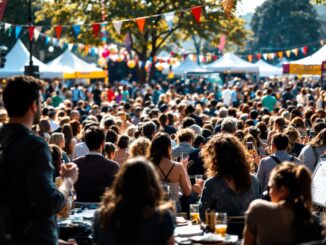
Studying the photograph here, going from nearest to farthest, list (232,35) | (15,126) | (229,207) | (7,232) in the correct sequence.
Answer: (7,232) < (15,126) < (229,207) < (232,35)

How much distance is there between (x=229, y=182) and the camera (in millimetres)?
8172

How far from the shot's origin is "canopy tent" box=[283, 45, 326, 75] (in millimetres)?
23250

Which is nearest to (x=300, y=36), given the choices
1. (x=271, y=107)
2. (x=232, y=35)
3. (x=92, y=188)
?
(x=232, y=35)

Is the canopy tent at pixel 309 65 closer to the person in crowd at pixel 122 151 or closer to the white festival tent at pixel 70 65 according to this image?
the person in crowd at pixel 122 151

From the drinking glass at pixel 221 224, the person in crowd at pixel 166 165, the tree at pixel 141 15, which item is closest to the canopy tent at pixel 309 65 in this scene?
the person in crowd at pixel 166 165

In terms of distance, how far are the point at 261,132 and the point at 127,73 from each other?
56844 millimetres

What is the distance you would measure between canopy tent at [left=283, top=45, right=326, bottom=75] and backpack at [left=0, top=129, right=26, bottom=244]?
17536 mm

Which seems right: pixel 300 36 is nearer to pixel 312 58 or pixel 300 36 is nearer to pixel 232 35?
pixel 232 35

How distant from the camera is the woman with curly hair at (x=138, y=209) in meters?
5.75

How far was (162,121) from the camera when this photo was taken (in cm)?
1825

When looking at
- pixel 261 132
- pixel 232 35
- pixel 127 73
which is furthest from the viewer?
pixel 127 73

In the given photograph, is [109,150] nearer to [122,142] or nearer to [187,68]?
[122,142]

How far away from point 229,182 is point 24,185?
2857 millimetres

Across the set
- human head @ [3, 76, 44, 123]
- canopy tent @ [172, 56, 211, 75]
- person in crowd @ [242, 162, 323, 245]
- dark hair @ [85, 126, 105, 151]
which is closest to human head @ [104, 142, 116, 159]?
dark hair @ [85, 126, 105, 151]
